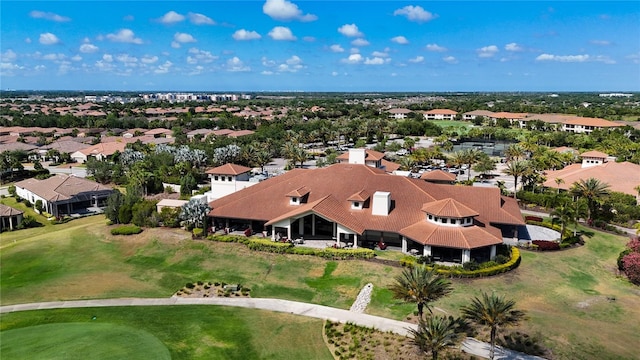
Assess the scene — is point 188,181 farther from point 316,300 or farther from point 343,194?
point 316,300

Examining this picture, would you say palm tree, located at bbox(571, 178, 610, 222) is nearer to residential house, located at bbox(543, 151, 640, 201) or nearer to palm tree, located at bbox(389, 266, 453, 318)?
residential house, located at bbox(543, 151, 640, 201)

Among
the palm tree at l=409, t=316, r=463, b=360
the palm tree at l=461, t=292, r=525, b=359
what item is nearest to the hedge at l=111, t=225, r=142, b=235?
the palm tree at l=409, t=316, r=463, b=360

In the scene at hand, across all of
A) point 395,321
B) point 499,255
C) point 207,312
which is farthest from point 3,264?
point 499,255

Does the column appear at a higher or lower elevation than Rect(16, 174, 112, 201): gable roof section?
lower

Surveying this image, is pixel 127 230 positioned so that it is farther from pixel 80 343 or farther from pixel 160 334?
pixel 160 334

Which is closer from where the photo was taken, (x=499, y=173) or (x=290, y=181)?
(x=290, y=181)

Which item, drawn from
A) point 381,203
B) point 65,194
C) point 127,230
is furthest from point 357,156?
point 65,194

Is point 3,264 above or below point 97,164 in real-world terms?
below
